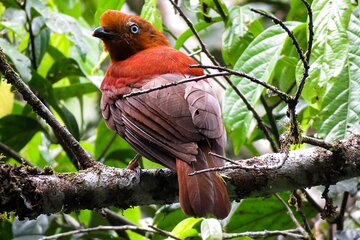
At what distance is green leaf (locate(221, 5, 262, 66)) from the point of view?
161 inches

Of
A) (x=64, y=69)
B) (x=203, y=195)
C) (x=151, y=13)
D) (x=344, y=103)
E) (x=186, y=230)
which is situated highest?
(x=151, y=13)

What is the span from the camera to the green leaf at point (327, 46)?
3168 mm

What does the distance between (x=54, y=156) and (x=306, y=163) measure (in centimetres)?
273

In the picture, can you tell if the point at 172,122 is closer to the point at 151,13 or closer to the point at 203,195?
the point at 203,195

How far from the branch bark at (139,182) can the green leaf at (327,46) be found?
0.31 m

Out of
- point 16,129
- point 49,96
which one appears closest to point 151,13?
point 49,96

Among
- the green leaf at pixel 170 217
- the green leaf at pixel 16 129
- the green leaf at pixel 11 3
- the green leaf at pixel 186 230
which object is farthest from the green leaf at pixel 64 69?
the green leaf at pixel 186 230

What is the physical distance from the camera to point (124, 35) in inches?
191

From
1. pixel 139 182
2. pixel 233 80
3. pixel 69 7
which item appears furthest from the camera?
pixel 69 7

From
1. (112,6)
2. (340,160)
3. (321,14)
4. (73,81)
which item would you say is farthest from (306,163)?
(73,81)

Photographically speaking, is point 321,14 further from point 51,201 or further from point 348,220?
point 348,220

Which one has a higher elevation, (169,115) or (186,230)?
(169,115)

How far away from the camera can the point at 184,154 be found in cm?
338

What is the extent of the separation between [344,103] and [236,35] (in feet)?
2.91
